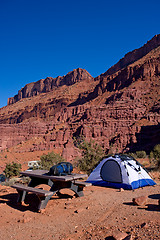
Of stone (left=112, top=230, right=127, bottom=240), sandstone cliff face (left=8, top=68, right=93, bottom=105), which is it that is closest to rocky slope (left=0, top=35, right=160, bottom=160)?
stone (left=112, top=230, right=127, bottom=240)

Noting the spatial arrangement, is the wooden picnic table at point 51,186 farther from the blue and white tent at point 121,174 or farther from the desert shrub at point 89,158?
the desert shrub at point 89,158

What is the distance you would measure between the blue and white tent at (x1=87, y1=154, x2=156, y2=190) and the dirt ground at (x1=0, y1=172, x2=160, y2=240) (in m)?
1.57

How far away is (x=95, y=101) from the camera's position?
83.2m

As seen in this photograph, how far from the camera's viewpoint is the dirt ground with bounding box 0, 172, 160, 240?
3.32m

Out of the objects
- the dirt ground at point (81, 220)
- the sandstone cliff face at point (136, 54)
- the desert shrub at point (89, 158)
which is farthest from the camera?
the sandstone cliff face at point (136, 54)

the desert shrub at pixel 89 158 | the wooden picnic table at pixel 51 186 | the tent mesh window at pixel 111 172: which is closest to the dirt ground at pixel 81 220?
the wooden picnic table at pixel 51 186

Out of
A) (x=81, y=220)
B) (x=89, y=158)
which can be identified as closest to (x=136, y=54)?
(x=89, y=158)

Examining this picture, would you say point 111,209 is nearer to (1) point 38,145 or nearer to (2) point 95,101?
(1) point 38,145

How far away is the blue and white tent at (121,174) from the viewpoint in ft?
23.8

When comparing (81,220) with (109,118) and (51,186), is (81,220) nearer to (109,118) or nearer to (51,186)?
(51,186)

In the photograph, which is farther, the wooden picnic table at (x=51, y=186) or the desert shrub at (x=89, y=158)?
the desert shrub at (x=89, y=158)

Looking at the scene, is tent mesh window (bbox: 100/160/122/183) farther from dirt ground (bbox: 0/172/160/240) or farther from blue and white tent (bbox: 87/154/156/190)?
dirt ground (bbox: 0/172/160/240)

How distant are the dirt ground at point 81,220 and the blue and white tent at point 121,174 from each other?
1572mm

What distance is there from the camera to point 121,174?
743 cm
